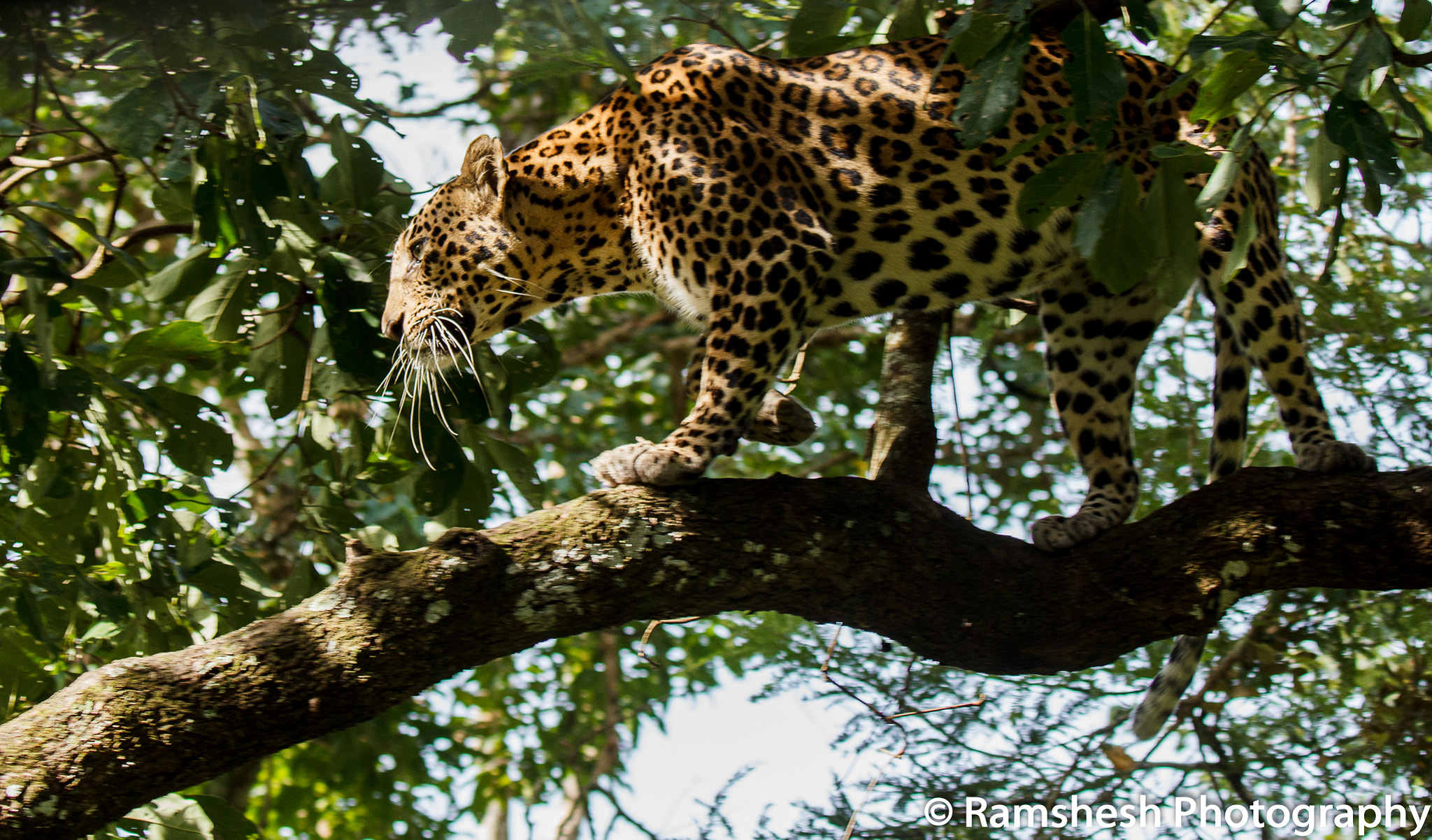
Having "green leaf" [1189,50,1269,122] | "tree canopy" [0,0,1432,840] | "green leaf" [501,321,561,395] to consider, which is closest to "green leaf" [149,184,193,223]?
"tree canopy" [0,0,1432,840]

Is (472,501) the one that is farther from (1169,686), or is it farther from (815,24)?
(1169,686)

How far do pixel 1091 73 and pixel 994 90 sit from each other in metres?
0.20

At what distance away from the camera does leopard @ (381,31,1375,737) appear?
417 cm

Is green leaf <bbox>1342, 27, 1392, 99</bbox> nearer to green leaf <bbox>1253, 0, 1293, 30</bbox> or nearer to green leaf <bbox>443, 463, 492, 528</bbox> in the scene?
green leaf <bbox>1253, 0, 1293, 30</bbox>

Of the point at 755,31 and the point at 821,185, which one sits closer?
the point at 821,185

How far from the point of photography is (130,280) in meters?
4.34

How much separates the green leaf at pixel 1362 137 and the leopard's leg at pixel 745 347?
66.3 inches

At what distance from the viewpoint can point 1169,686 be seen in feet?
15.2

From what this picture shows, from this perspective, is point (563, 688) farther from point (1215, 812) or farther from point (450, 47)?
point (450, 47)

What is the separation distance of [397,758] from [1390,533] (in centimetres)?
620

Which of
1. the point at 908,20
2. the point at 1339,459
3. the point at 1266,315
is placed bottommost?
the point at 1339,459

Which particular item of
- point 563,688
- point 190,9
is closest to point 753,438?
point 190,9

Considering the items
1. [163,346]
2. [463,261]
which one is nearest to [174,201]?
[163,346]

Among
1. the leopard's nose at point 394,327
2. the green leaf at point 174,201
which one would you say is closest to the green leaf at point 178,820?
the leopard's nose at point 394,327
